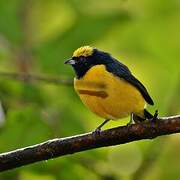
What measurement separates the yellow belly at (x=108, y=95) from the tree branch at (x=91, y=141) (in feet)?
1.41

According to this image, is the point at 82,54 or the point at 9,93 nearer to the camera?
the point at 82,54

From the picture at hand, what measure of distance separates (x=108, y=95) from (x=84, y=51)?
50 cm

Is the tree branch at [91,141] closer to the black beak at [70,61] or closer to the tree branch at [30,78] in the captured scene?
the tree branch at [30,78]

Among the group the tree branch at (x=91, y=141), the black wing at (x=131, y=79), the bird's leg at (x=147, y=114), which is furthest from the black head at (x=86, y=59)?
the tree branch at (x=91, y=141)

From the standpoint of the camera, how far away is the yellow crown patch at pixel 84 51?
9.71 ft

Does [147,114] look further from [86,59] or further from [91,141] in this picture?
[91,141]

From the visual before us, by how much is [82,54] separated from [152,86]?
1.46 feet

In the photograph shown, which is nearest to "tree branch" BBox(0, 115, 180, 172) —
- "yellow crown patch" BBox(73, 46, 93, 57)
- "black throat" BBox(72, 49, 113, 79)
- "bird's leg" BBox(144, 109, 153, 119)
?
"bird's leg" BBox(144, 109, 153, 119)

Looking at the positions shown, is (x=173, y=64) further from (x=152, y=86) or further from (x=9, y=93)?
(x=9, y=93)

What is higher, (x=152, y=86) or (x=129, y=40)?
(x=129, y=40)

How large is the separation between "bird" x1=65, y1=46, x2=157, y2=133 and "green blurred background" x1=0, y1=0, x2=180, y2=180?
0.79ft

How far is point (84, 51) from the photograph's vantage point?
2.98 meters

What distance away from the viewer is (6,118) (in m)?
2.73

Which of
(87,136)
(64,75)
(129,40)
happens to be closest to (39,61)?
(64,75)
